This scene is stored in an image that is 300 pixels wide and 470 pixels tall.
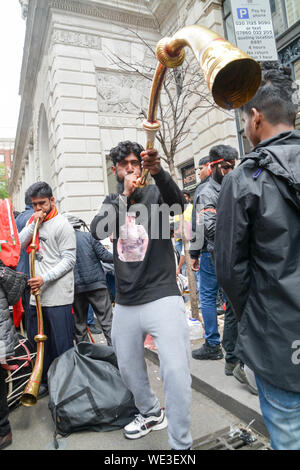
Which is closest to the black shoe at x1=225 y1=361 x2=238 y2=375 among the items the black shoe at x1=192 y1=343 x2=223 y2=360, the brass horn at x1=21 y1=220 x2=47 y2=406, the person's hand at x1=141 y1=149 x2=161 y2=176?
the black shoe at x1=192 y1=343 x2=223 y2=360

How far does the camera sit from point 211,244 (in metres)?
3.42

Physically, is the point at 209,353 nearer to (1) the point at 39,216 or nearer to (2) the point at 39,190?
(1) the point at 39,216

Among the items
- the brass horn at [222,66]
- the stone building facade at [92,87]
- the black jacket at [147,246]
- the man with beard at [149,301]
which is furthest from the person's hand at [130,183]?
the stone building facade at [92,87]

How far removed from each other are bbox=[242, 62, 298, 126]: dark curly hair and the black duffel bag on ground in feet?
7.85

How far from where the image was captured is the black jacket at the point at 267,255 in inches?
49.3

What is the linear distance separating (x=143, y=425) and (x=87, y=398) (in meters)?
0.51

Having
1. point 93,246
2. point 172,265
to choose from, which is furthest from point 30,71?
point 172,265

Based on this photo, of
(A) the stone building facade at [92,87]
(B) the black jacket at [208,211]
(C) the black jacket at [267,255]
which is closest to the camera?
(C) the black jacket at [267,255]

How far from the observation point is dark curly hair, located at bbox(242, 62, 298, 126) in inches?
55.2

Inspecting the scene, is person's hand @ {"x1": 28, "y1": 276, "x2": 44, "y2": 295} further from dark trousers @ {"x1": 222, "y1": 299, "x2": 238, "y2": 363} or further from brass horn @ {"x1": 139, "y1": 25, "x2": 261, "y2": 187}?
brass horn @ {"x1": 139, "y1": 25, "x2": 261, "y2": 187}

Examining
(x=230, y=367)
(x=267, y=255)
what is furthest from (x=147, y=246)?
(x=230, y=367)

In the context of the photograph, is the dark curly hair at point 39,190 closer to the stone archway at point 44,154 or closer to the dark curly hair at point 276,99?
the dark curly hair at point 276,99

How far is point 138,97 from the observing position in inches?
468

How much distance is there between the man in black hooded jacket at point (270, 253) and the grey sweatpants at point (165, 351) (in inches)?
27.6
